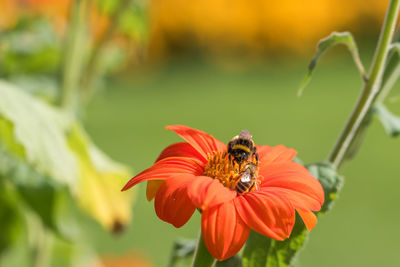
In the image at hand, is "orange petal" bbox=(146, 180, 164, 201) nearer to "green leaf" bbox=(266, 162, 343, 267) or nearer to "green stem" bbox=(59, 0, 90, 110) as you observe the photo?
"green leaf" bbox=(266, 162, 343, 267)

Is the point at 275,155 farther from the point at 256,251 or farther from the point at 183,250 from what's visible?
the point at 183,250

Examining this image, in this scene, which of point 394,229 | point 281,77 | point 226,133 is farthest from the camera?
point 281,77

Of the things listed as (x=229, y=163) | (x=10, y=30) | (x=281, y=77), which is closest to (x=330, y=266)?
(x=10, y=30)

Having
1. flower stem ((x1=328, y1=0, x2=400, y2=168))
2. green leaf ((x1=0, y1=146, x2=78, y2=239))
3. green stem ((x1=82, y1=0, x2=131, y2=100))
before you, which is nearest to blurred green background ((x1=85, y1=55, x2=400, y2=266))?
green stem ((x1=82, y1=0, x2=131, y2=100))

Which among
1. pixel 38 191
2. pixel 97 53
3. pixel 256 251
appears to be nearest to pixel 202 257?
pixel 256 251

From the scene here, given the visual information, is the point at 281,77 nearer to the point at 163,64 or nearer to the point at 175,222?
the point at 163,64
